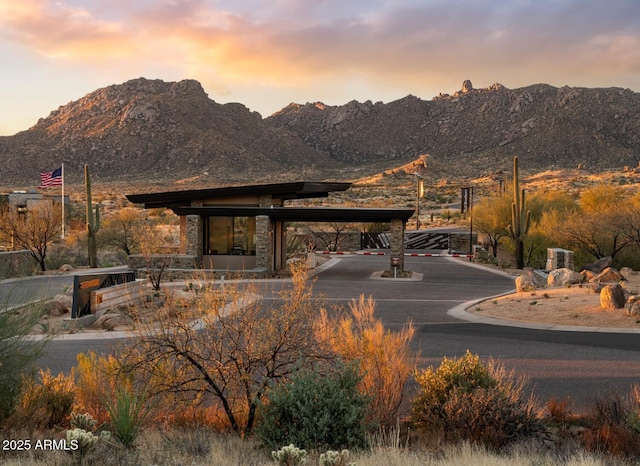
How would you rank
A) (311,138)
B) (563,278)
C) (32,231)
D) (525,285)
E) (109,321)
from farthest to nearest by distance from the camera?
(311,138) → (32,231) → (563,278) → (525,285) → (109,321)

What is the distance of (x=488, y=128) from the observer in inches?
4606

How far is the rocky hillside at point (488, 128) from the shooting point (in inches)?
4070

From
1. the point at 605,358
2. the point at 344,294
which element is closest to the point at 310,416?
the point at 605,358

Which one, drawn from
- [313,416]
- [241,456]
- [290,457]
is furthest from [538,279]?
[290,457]

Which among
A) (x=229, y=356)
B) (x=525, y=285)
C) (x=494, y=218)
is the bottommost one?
(x=525, y=285)

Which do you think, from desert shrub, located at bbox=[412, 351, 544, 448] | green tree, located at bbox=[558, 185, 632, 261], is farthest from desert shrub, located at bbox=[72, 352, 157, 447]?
green tree, located at bbox=[558, 185, 632, 261]

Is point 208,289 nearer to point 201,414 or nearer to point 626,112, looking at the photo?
point 201,414

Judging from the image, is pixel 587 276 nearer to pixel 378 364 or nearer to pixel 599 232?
pixel 599 232

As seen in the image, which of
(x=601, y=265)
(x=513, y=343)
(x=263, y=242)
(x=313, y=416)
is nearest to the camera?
(x=313, y=416)

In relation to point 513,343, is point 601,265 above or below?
above

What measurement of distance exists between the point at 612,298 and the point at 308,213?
16.1m

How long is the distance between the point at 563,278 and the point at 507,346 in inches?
409

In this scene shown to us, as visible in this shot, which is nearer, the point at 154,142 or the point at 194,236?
the point at 194,236

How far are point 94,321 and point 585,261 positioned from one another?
83.7 ft
